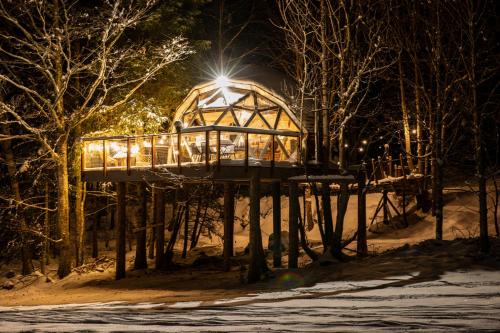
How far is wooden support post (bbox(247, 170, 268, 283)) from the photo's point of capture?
16.5m

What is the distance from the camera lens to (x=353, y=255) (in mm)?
19938

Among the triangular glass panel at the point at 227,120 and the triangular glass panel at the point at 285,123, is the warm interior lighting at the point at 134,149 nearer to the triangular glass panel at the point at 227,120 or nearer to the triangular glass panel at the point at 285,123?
the triangular glass panel at the point at 227,120

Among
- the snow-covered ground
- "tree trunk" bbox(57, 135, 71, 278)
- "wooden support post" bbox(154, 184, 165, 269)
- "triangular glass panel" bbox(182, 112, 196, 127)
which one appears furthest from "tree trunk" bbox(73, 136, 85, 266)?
the snow-covered ground

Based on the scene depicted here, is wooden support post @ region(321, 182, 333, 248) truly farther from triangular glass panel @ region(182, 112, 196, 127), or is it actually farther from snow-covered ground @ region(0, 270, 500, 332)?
triangular glass panel @ region(182, 112, 196, 127)

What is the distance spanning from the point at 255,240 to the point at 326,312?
281 inches

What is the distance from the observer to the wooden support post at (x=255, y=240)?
16.5 meters

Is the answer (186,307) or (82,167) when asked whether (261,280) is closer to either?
Result: (186,307)

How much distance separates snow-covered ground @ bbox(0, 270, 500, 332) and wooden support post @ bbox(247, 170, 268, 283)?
283cm

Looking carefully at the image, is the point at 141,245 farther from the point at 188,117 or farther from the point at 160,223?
Answer: the point at 188,117

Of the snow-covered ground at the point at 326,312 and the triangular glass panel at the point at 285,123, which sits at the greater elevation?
the triangular glass panel at the point at 285,123

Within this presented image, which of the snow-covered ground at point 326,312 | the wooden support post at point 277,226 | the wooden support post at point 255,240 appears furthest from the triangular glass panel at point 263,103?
the snow-covered ground at point 326,312

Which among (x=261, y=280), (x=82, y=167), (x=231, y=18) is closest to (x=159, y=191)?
(x=82, y=167)

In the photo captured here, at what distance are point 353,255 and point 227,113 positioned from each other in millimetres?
6575

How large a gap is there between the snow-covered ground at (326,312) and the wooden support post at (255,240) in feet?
9.28
